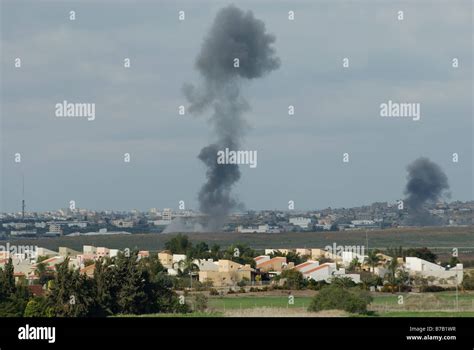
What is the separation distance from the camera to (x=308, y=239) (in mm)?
99000

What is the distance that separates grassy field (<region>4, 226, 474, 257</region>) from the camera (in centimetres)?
8875

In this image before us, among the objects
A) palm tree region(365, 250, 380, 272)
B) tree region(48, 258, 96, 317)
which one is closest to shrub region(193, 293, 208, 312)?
tree region(48, 258, 96, 317)

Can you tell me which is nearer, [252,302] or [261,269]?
[252,302]

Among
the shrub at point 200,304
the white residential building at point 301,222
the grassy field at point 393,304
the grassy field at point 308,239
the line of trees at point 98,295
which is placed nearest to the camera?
the line of trees at point 98,295

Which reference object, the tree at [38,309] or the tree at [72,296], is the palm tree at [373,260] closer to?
the tree at [72,296]

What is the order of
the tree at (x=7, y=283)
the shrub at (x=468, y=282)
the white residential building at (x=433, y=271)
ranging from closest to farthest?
the tree at (x=7, y=283) → the shrub at (x=468, y=282) → the white residential building at (x=433, y=271)

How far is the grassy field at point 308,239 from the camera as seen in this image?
88.8 meters

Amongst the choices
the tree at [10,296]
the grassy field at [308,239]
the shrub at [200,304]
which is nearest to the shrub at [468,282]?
the shrub at [200,304]

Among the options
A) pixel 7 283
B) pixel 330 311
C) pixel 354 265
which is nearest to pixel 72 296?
pixel 7 283

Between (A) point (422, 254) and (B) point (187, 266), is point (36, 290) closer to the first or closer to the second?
(B) point (187, 266)
